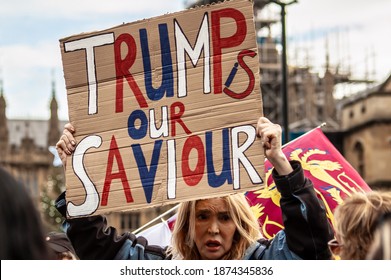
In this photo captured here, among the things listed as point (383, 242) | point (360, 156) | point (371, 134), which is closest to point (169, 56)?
point (383, 242)

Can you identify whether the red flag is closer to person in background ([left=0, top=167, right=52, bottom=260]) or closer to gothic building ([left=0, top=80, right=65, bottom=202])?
person in background ([left=0, top=167, right=52, bottom=260])

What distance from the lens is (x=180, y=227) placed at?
5.10 metres

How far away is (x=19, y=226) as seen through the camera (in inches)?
122

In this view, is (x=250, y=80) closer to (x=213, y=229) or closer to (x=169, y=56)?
(x=169, y=56)

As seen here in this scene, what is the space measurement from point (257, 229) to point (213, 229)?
0.21 m

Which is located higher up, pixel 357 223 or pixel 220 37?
pixel 220 37

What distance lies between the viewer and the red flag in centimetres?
639

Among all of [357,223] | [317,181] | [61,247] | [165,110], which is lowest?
[61,247]

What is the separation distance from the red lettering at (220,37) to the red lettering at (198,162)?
228 millimetres

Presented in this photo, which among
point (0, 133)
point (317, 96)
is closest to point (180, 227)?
point (317, 96)

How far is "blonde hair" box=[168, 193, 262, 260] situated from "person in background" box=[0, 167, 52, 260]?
184 centimetres

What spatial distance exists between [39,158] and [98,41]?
76.4 meters
